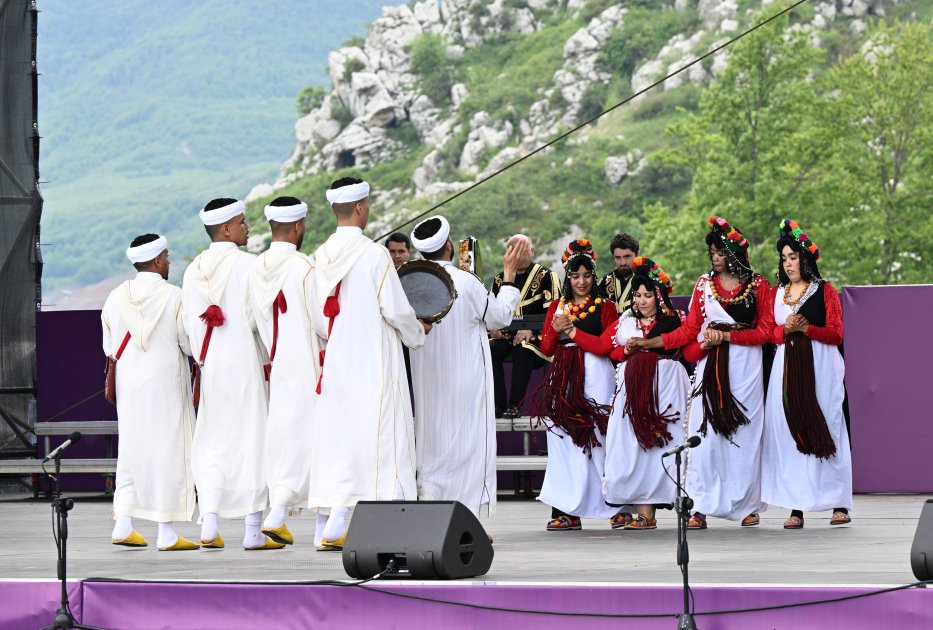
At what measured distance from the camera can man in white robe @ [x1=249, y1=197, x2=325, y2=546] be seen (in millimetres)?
8281

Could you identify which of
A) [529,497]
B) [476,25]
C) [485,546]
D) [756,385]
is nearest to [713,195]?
[529,497]

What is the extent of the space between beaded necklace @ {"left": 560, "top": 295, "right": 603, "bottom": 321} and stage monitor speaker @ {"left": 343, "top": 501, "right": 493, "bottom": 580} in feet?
10.8

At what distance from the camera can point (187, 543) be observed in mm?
8492

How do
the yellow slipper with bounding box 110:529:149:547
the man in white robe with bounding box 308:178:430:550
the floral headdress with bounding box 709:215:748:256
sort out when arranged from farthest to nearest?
the floral headdress with bounding box 709:215:748:256
the yellow slipper with bounding box 110:529:149:547
the man in white robe with bounding box 308:178:430:550

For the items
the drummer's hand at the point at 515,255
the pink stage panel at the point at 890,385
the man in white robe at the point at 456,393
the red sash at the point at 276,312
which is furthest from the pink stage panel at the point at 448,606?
the pink stage panel at the point at 890,385

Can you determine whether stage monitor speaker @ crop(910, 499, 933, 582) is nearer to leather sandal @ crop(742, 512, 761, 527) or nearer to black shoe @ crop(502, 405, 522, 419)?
leather sandal @ crop(742, 512, 761, 527)

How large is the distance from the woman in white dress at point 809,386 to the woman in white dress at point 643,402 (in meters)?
0.65

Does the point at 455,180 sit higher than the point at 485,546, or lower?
higher

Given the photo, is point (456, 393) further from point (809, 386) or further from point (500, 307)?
point (809, 386)

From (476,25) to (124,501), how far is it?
97.0 m

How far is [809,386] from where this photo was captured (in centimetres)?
924

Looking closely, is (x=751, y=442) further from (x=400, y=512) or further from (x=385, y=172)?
(x=385, y=172)

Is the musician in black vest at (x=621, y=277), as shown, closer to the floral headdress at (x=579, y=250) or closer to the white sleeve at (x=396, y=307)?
the floral headdress at (x=579, y=250)

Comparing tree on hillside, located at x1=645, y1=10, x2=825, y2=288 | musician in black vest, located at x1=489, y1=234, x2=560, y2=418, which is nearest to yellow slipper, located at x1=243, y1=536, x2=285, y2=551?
musician in black vest, located at x1=489, y1=234, x2=560, y2=418
